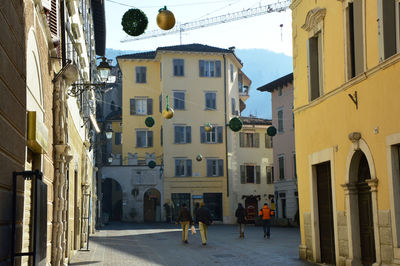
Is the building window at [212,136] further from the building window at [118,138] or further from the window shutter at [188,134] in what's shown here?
the building window at [118,138]

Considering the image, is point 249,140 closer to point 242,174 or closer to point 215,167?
point 242,174

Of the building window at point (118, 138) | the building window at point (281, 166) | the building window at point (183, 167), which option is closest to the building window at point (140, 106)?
the building window at point (118, 138)

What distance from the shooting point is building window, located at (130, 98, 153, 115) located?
196ft

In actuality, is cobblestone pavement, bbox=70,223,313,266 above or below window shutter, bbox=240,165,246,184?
below

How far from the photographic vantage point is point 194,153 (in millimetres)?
57438

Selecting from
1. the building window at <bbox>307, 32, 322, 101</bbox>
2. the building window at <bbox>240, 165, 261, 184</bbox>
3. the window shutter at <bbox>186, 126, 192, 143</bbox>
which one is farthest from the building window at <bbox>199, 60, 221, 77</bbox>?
the building window at <bbox>307, 32, 322, 101</bbox>

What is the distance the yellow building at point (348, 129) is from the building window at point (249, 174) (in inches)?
1564

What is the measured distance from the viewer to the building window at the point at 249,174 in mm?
58197

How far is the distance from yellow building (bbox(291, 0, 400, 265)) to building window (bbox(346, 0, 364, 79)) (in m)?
0.02

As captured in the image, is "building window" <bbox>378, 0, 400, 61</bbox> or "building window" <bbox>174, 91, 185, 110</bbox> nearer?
"building window" <bbox>378, 0, 400, 61</bbox>

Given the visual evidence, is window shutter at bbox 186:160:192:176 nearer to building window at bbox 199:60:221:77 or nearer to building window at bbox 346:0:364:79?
building window at bbox 199:60:221:77

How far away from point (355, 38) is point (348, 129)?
2.05m

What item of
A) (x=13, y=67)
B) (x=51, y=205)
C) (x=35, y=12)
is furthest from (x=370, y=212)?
(x=13, y=67)

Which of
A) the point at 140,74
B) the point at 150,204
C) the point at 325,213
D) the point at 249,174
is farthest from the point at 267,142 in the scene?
the point at 325,213
